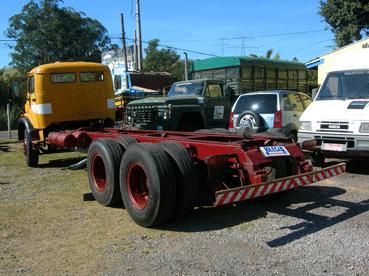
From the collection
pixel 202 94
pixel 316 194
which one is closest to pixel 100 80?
pixel 202 94

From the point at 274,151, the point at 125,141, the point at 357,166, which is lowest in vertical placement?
the point at 357,166

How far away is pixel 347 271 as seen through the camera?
4562 millimetres

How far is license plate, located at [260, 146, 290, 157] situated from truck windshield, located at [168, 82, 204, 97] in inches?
317

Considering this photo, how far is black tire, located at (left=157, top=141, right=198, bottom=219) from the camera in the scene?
19.4 ft

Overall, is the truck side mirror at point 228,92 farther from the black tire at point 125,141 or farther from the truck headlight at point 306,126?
the black tire at point 125,141

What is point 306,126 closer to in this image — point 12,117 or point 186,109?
point 186,109

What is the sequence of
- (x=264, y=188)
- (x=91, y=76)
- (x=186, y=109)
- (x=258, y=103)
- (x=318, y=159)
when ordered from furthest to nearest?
(x=186, y=109), (x=91, y=76), (x=258, y=103), (x=318, y=159), (x=264, y=188)

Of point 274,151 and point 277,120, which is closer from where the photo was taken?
point 274,151

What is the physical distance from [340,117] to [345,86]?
3.79 ft

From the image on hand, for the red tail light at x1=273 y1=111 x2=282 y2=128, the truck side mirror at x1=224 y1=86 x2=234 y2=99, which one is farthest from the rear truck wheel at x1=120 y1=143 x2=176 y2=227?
the truck side mirror at x1=224 y1=86 x2=234 y2=99

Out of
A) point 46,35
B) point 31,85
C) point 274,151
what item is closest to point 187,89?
point 31,85

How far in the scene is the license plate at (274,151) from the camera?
6.09m

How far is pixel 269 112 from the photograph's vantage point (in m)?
11.5

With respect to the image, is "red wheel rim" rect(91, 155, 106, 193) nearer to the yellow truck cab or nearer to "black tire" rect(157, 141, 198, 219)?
"black tire" rect(157, 141, 198, 219)
